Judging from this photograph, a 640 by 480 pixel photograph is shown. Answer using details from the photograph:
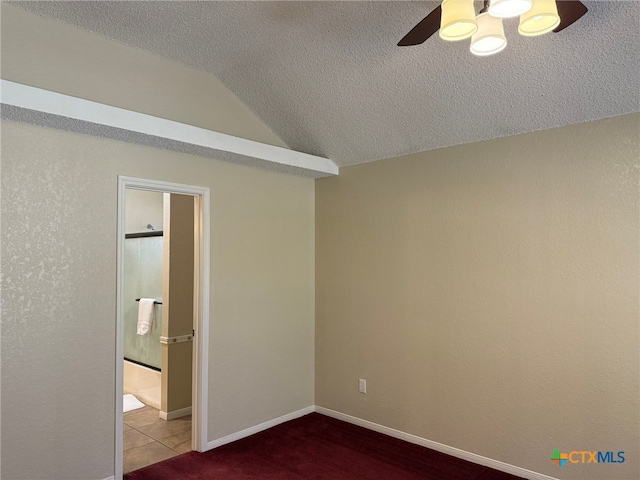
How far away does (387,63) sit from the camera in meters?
2.93

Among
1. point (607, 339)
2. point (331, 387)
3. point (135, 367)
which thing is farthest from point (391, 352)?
point (135, 367)

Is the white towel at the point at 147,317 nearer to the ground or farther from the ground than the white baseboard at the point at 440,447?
farther from the ground

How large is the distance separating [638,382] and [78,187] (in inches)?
144

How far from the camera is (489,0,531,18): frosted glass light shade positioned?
1.75 meters

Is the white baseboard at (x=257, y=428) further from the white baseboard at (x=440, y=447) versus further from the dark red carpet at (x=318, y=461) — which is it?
the white baseboard at (x=440, y=447)

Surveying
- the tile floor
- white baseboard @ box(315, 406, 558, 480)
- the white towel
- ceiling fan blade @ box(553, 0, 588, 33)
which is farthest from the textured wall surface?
ceiling fan blade @ box(553, 0, 588, 33)

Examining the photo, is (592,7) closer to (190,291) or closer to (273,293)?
(273,293)

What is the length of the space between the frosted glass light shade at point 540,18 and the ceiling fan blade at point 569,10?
37mm

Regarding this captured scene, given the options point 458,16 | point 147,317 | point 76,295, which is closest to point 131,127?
point 76,295

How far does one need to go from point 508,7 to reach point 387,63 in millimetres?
1226

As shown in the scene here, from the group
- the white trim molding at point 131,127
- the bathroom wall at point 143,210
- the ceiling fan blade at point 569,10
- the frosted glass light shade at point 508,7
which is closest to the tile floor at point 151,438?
Result: the bathroom wall at point 143,210

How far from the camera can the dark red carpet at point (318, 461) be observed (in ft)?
10.4

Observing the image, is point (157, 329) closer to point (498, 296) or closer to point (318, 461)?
point (318, 461)

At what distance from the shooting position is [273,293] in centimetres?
409
